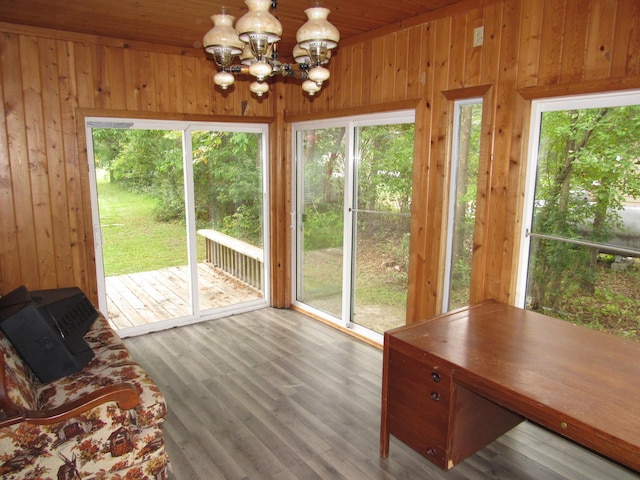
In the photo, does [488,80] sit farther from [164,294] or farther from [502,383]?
[164,294]

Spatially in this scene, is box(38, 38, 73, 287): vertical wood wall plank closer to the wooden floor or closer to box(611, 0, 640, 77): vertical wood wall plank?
the wooden floor

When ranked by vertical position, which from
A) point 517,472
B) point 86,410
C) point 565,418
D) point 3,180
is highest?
point 3,180

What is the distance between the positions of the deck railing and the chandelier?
2559mm

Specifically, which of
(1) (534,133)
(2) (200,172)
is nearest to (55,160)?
(2) (200,172)

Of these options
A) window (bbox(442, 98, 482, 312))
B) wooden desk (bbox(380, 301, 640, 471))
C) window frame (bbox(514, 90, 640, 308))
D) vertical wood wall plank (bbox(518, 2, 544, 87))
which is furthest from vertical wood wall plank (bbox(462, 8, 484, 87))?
wooden desk (bbox(380, 301, 640, 471))

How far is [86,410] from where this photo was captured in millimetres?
2000

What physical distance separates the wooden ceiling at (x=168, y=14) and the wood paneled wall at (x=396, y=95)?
148mm

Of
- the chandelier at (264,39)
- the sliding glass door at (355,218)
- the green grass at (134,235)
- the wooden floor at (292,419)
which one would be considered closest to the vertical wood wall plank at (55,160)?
the green grass at (134,235)

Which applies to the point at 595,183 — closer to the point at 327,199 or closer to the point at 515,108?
the point at 515,108

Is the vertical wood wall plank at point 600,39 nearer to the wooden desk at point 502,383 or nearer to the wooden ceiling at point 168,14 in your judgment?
the wooden ceiling at point 168,14

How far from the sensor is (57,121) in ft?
11.9

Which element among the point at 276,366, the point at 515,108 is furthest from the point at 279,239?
the point at 515,108

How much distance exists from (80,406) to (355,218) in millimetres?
2777

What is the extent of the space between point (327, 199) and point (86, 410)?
2989 mm
